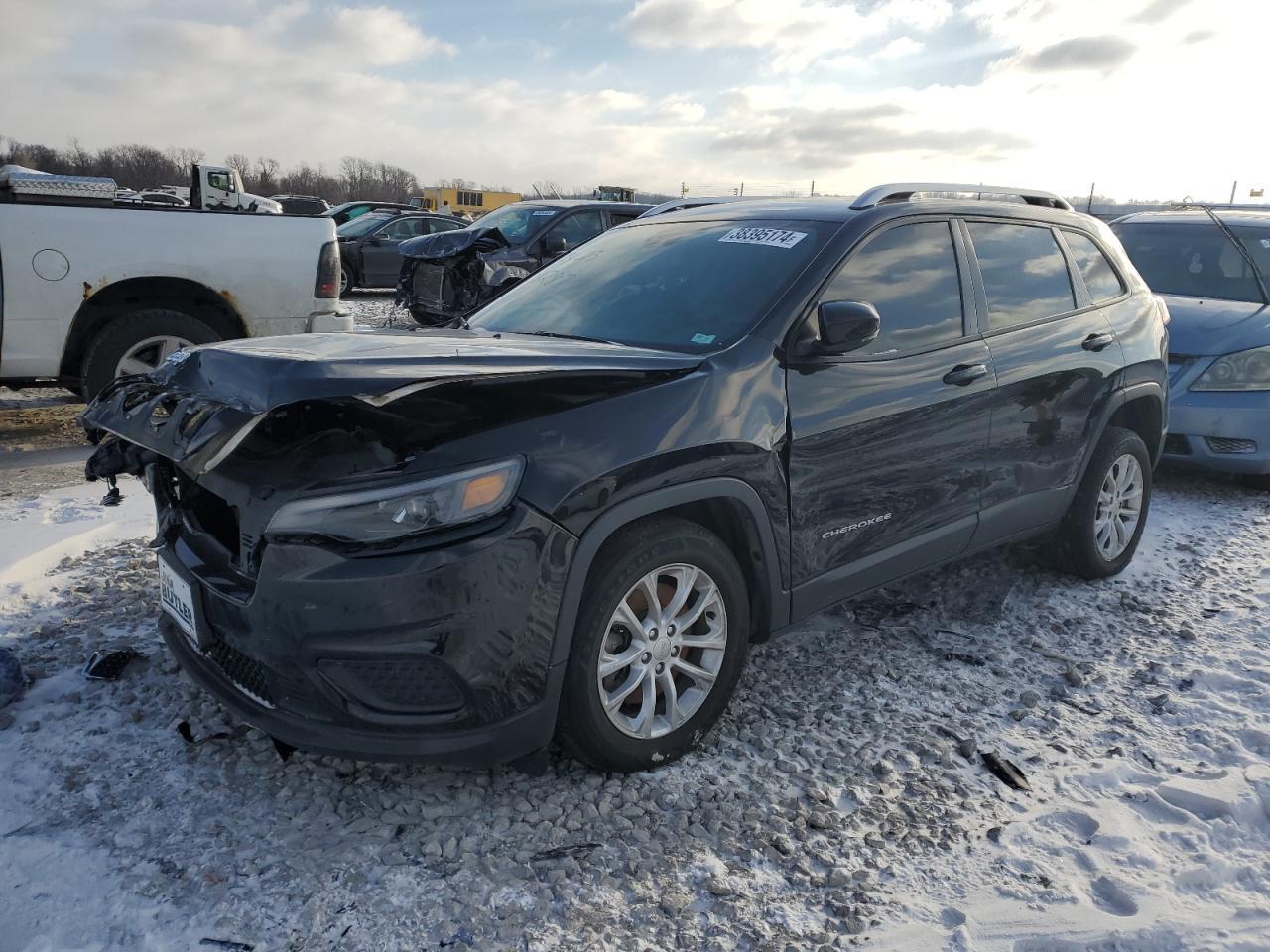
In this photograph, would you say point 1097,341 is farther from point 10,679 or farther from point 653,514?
point 10,679

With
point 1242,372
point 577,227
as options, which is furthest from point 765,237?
point 577,227

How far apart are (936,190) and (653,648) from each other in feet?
7.71

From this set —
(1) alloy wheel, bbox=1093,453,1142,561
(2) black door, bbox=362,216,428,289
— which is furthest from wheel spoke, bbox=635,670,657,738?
(2) black door, bbox=362,216,428,289

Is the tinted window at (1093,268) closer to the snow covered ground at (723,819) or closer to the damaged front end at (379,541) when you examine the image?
the snow covered ground at (723,819)

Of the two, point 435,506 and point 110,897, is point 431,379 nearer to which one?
point 435,506

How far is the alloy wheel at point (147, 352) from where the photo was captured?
6.20 m

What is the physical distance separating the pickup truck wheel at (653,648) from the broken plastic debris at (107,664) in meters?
1.71

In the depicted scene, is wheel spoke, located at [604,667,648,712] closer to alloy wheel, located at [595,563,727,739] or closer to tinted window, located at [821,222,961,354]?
alloy wheel, located at [595,563,727,739]

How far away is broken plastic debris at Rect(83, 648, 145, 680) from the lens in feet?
10.5

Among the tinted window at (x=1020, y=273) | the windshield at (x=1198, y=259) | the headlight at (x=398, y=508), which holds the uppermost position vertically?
the windshield at (x=1198, y=259)

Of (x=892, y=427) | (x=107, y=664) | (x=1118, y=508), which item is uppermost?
(x=892, y=427)

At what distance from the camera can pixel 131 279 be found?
20.2ft

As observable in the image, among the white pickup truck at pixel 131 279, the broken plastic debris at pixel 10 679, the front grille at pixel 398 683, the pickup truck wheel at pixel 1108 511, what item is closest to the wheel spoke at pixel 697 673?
the front grille at pixel 398 683

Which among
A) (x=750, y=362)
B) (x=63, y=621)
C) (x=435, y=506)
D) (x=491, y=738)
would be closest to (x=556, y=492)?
(x=435, y=506)
